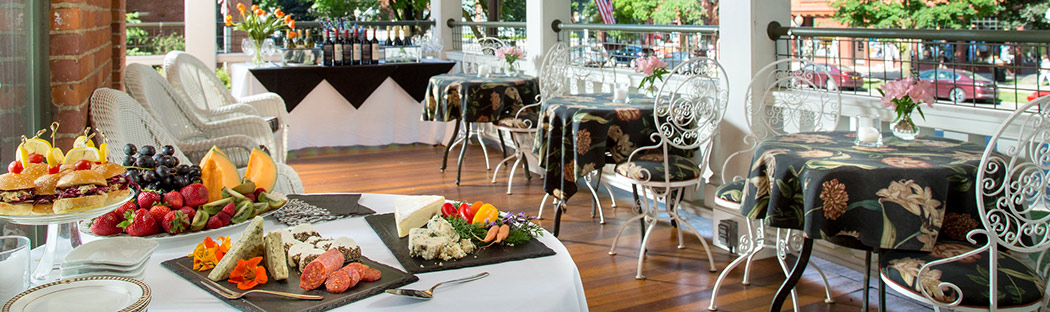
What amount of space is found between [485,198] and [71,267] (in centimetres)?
375

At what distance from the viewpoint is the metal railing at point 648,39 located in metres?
4.46

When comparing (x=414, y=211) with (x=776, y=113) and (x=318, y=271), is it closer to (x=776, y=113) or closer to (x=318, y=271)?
(x=318, y=271)

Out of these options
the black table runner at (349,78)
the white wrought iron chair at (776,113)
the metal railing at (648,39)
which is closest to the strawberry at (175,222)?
the white wrought iron chair at (776,113)

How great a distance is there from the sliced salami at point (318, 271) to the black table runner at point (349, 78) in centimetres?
510

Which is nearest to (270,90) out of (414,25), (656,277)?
(414,25)

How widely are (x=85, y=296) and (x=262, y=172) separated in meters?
0.74

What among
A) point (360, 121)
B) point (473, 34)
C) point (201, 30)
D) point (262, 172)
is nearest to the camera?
point (262, 172)

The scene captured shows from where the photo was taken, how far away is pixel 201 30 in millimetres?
6621

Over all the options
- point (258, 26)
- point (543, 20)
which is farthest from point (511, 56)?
point (258, 26)

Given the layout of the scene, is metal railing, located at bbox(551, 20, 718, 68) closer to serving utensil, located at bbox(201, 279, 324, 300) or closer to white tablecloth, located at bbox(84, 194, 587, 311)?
white tablecloth, located at bbox(84, 194, 587, 311)

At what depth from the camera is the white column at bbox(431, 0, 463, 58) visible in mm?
7621

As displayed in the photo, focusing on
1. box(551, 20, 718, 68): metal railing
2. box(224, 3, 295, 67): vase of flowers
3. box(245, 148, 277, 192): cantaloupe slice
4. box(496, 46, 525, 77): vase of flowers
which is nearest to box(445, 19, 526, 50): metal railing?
box(551, 20, 718, 68): metal railing

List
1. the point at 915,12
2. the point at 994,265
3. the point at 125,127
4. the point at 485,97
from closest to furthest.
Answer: the point at 994,265 → the point at 125,127 → the point at 485,97 → the point at 915,12

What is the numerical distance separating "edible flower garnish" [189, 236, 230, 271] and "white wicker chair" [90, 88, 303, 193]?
3.83 feet
